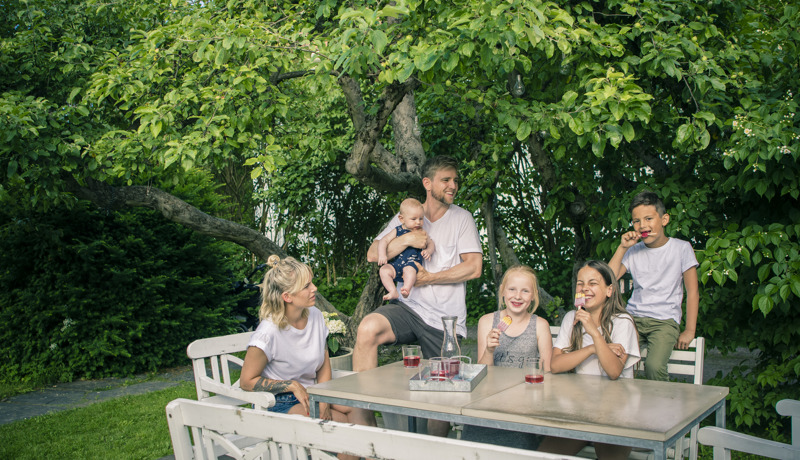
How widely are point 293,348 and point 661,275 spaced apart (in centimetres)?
203

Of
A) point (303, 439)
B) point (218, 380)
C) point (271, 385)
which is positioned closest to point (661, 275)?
point (271, 385)

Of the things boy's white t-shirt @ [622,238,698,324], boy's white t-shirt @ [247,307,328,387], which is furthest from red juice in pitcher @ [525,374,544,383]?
boy's white t-shirt @ [622,238,698,324]

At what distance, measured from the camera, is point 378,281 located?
20.3 feet

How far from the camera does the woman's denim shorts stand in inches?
119

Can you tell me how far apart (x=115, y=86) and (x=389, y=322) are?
92.6 inches

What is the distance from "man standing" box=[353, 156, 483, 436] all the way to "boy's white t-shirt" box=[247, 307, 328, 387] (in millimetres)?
250

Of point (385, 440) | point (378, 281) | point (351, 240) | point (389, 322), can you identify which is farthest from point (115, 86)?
point (351, 240)

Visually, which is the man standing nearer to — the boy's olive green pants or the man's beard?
the man's beard

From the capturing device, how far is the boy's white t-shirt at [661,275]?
353 centimetres

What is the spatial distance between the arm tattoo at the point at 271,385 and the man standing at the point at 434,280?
1.70ft

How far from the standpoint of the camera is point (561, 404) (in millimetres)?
2162

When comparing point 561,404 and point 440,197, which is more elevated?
point 440,197

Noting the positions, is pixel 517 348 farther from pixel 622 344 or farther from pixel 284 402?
pixel 284 402

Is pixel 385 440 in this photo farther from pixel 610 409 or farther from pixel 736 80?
pixel 736 80
